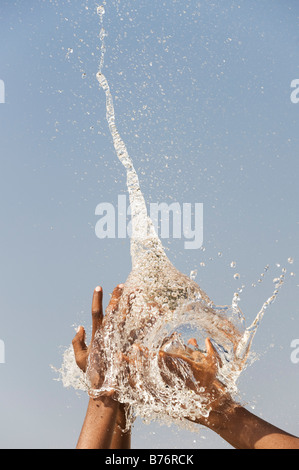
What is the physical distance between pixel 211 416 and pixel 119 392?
0.42 m

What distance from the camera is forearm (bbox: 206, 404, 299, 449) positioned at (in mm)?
2117

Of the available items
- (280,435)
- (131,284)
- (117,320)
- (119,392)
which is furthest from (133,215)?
(280,435)

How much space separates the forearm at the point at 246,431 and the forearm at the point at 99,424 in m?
0.45

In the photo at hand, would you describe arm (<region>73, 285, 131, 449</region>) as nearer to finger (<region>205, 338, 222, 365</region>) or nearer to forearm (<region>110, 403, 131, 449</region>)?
Answer: forearm (<region>110, 403, 131, 449</region>)

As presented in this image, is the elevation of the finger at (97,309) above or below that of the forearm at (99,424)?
above

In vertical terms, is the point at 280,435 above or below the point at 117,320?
below

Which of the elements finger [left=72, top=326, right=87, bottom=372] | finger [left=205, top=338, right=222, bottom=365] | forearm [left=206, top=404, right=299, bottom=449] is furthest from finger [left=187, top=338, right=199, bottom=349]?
finger [left=72, top=326, right=87, bottom=372]

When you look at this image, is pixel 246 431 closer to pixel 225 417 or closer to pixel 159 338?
pixel 225 417

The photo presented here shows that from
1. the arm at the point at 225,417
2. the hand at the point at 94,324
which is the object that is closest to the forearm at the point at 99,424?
the hand at the point at 94,324

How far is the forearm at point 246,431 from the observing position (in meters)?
2.12

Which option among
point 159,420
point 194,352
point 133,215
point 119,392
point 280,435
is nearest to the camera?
point 280,435

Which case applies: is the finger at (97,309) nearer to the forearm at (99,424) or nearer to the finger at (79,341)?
the finger at (79,341)

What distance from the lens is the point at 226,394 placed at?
2336 millimetres
